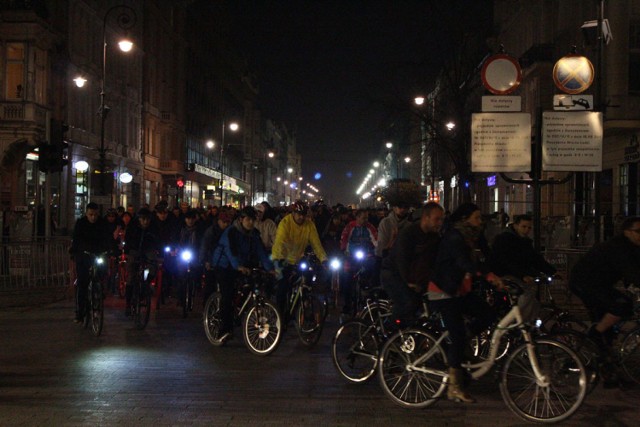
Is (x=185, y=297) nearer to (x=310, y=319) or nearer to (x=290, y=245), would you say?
(x=290, y=245)

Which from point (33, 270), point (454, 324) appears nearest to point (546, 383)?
point (454, 324)

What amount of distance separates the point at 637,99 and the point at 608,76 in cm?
123

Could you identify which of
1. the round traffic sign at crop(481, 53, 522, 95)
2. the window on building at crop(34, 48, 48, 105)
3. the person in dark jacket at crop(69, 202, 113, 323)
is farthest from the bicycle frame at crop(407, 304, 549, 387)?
the window on building at crop(34, 48, 48, 105)

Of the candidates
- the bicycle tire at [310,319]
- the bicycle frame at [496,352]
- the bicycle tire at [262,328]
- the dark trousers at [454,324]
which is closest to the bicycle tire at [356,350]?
the bicycle frame at [496,352]

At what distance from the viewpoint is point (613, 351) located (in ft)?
26.8

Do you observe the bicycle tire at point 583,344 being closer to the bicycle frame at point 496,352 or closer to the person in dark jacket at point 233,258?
the bicycle frame at point 496,352

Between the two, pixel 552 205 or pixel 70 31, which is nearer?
pixel 552 205

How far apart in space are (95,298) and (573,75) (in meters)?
7.97

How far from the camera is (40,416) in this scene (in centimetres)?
691

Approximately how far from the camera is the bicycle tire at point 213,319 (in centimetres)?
1079

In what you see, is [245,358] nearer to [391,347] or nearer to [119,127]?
[391,347]

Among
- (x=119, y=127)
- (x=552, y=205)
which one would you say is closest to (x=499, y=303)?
(x=552, y=205)

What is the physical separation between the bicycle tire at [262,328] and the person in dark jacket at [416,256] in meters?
2.56

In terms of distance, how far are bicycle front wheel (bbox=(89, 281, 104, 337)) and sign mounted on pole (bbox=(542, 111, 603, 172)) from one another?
6957 millimetres
